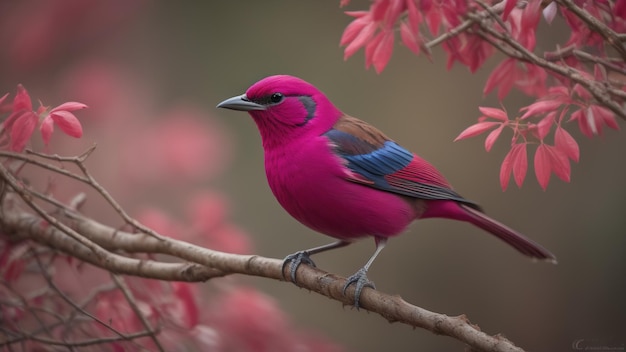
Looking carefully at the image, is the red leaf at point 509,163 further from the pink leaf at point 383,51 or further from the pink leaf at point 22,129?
the pink leaf at point 22,129

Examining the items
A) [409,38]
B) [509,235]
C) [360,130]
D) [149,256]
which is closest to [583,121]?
[409,38]

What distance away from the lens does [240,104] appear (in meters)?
3.19

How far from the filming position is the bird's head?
3250mm

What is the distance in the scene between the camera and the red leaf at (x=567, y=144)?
249 cm

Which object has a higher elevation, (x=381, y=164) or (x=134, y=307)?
(x=381, y=164)

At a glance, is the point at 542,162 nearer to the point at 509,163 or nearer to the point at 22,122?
the point at 509,163

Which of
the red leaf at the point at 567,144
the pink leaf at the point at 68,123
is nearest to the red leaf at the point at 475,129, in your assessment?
the red leaf at the point at 567,144

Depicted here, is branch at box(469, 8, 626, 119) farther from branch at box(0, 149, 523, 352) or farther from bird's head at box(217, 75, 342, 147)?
bird's head at box(217, 75, 342, 147)

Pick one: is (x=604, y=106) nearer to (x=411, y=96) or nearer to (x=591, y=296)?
(x=591, y=296)

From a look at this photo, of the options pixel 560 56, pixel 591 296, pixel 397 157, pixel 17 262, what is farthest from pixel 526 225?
pixel 17 262

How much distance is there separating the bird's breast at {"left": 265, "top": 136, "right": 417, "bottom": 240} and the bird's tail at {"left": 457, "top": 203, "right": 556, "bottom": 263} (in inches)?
17.6

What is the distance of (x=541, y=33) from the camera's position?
5004 mm

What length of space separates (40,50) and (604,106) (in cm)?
446

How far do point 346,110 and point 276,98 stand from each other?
151 inches
